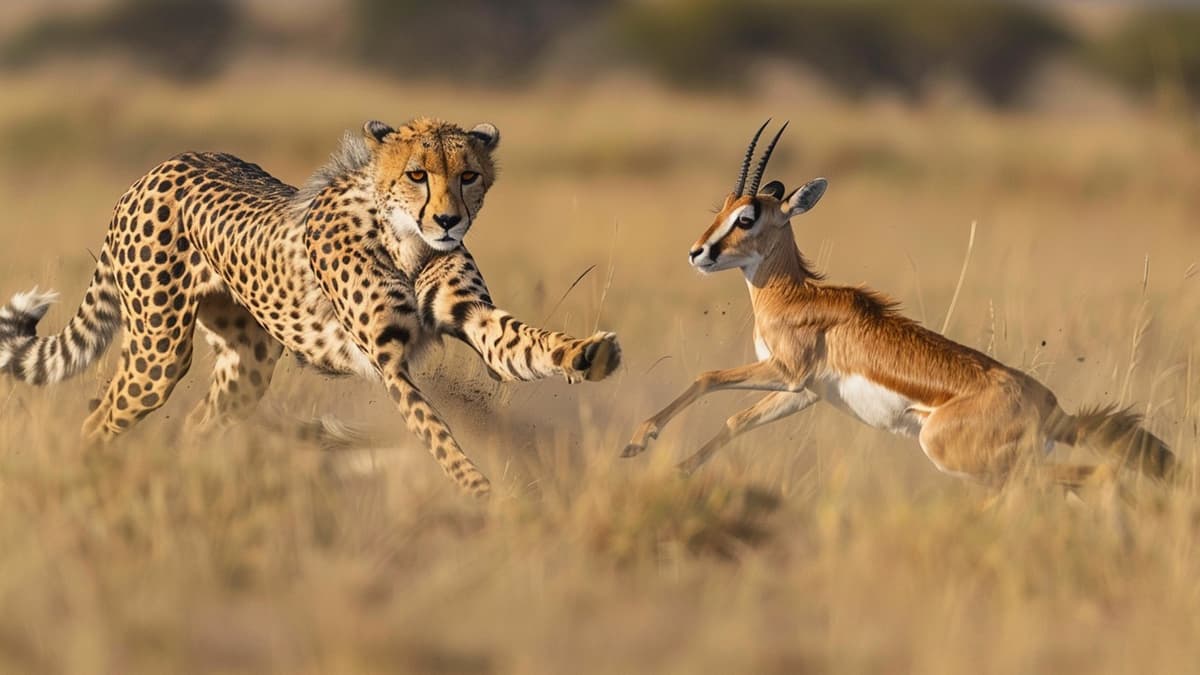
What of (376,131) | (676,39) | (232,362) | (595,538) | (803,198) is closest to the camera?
(595,538)

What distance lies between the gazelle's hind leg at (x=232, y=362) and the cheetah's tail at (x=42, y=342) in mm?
353

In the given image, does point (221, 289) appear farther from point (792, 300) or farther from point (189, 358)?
point (792, 300)

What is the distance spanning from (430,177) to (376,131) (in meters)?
0.24

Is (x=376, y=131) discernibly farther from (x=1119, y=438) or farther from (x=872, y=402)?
(x=1119, y=438)

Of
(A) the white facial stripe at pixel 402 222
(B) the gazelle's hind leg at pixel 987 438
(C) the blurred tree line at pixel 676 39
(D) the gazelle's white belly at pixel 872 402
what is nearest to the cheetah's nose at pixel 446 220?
(A) the white facial stripe at pixel 402 222

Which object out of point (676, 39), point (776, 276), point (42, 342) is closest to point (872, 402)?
point (776, 276)

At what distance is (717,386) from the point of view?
466cm

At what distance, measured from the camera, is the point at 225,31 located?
3019 cm

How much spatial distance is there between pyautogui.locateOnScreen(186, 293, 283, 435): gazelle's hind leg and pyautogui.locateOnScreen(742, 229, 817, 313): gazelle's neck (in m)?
1.39

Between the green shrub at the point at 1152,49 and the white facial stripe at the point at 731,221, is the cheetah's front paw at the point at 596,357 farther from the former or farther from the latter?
the green shrub at the point at 1152,49

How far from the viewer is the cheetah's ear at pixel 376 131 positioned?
4484 mm

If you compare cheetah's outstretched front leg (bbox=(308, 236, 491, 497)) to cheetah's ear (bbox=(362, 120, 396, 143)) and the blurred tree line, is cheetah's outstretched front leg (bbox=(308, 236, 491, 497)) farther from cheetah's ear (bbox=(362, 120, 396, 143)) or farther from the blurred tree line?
the blurred tree line

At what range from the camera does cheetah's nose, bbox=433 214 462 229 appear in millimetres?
4270

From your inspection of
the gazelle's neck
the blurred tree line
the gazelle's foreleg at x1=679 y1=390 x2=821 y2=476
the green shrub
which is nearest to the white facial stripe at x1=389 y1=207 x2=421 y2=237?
the gazelle's foreleg at x1=679 y1=390 x2=821 y2=476
